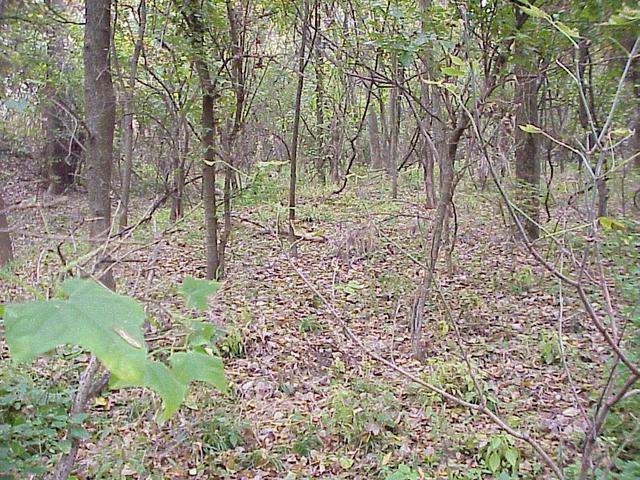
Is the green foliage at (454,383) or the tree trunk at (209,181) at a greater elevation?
the tree trunk at (209,181)

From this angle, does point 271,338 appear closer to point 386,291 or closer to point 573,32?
point 386,291

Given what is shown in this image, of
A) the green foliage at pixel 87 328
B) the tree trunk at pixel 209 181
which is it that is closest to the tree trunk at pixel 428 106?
the tree trunk at pixel 209 181

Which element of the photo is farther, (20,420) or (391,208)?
(391,208)

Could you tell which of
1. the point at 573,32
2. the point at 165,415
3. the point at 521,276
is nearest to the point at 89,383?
the point at 165,415

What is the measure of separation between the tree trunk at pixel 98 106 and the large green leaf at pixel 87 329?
341cm

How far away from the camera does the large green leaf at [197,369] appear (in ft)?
2.44

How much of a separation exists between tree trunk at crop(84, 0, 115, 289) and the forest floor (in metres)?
0.38

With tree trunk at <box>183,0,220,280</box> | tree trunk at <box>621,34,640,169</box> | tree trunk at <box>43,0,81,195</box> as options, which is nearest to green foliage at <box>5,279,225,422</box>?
tree trunk at <box>621,34,640,169</box>

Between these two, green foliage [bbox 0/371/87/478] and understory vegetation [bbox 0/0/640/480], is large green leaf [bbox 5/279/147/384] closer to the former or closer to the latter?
understory vegetation [bbox 0/0/640/480]

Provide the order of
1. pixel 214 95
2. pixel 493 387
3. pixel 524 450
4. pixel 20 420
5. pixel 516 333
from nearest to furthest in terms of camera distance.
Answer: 1. pixel 20 420
2. pixel 524 450
3. pixel 493 387
4. pixel 516 333
5. pixel 214 95

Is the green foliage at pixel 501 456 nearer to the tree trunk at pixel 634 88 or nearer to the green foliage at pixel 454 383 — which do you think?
the green foliage at pixel 454 383

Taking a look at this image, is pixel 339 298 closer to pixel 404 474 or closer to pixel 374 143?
pixel 404 474

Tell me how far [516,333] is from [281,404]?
2.09 metres

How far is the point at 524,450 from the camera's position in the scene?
9.51 ft
